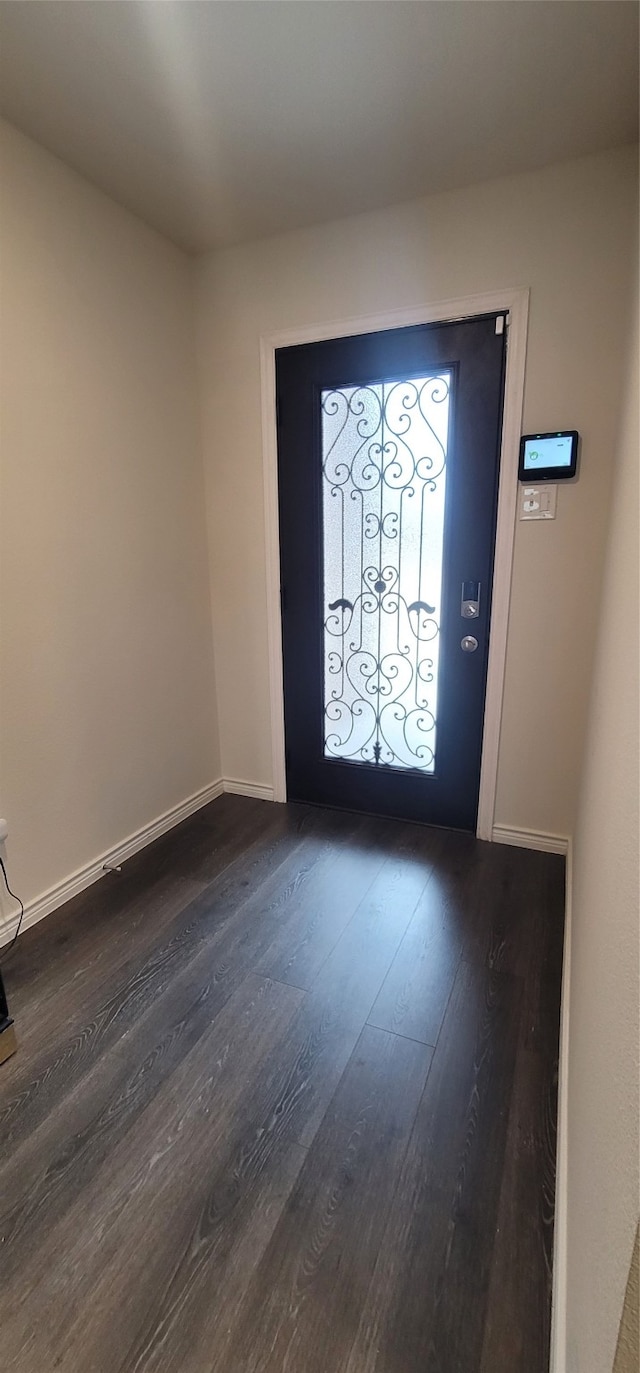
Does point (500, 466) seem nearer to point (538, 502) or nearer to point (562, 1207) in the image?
point (538, 502)

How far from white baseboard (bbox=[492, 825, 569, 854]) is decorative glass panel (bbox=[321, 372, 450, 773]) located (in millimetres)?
429

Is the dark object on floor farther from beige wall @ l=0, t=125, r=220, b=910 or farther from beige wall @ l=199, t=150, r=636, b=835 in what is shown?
beige wall @ l=199, t=150, r=636, b=835

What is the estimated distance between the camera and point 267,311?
2436mm

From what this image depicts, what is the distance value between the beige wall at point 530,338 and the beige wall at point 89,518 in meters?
0.22

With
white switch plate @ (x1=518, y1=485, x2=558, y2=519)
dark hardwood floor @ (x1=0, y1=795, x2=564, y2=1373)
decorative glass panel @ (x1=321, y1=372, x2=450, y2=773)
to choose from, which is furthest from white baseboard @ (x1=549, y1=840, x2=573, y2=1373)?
white switch plate @ (x1=518, y1=485, x2=558, y2=519)

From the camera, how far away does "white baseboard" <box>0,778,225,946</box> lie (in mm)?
2004

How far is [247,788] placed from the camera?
3066 millimetres

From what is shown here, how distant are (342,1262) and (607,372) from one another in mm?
2604

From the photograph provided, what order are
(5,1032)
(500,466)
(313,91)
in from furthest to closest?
(500,466) < (313,91) < (5,1032)

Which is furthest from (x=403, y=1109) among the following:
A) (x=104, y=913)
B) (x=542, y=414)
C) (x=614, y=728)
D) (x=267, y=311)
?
(x=267, y=311)

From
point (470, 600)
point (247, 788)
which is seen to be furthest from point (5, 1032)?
point (470, 600)

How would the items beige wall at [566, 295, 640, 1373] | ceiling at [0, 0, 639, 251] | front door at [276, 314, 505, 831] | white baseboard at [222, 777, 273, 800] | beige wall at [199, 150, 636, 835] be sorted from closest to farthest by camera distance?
beige wall at [566, 295, 640, 1373] < ceiling at [0, 0, 639, 251] < beige wall at [199, 150, 636, 835] < front door at [276, 314, 505, 831] < white baseboard at [222, 777, 273, 800]

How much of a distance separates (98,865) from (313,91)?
2.74m

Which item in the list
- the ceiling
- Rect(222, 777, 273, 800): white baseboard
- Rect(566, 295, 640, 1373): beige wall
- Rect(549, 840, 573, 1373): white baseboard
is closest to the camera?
Rect(566, 295, 640, 1373): beige wall
